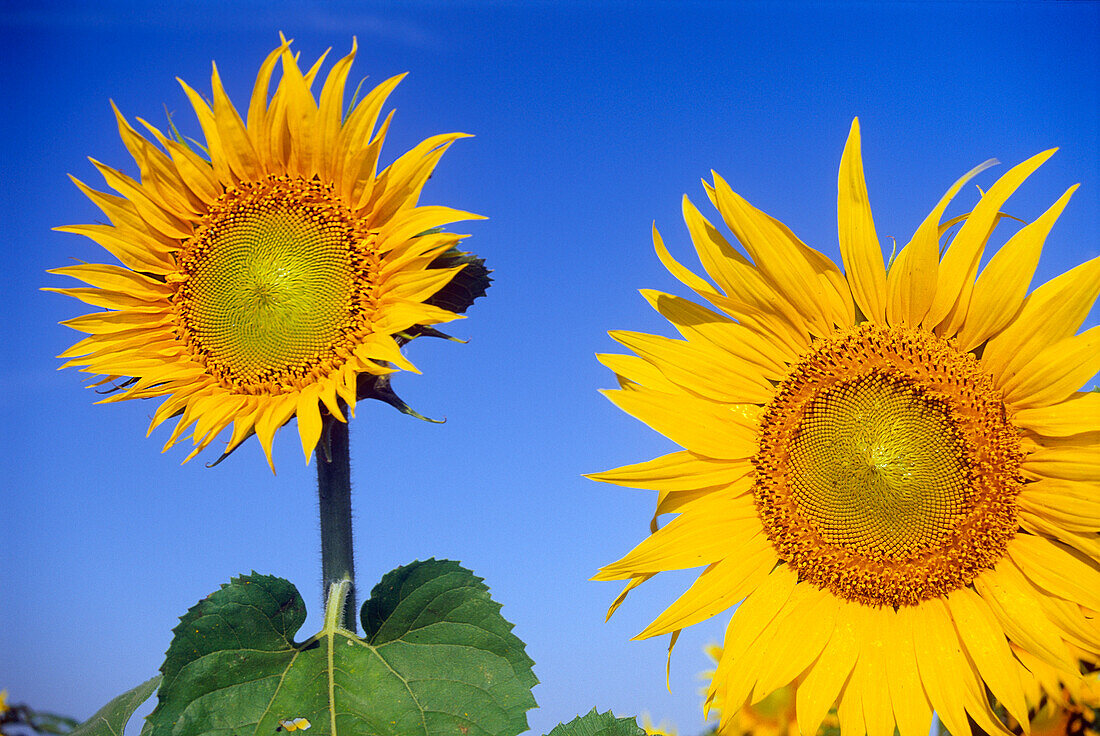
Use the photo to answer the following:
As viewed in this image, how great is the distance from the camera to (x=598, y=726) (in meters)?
2.49

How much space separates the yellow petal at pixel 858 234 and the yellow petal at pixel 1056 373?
1.15 ft

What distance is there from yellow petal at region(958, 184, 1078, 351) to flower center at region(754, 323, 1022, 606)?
0.47ft

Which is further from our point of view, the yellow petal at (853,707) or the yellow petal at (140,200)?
the yellow petal at (140,200)

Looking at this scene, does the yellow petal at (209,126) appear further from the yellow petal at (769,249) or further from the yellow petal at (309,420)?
the yellow petal at (769,249)

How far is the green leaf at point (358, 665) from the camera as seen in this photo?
2281 mm

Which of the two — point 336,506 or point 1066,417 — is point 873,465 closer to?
point 1066,417

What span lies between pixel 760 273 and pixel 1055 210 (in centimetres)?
66

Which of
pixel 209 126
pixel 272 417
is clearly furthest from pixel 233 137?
pixel 272 417

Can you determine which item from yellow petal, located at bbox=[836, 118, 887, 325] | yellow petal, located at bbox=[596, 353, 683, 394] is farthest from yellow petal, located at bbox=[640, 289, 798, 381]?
yellow petal, located at bbox=[836, 118, 887, 325]

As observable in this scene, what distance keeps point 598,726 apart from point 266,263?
A: 1517 mm

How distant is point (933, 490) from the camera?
229 centimetres

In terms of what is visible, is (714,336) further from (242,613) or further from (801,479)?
(242,613)

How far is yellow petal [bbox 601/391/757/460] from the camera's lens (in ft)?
7.55

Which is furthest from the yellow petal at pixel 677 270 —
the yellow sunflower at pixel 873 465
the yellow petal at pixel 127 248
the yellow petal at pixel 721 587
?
the yellow petal at pixel 127 248
